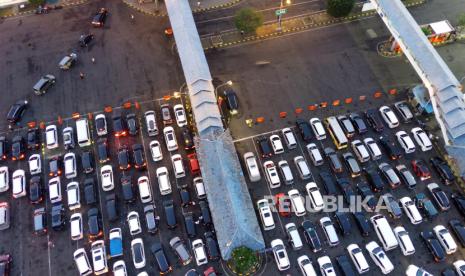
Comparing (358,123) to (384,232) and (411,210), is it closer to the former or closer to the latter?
(411,210)

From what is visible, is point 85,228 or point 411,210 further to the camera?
point 85,228

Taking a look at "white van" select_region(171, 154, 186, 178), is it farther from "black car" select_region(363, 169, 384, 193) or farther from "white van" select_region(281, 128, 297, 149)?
"black car" select_region(363, 169, 384, 193)

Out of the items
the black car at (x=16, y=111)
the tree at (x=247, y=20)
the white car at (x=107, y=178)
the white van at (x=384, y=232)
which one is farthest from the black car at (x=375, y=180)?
the black car at (x=16, y=111)

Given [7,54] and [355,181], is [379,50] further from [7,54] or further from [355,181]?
[7,54]

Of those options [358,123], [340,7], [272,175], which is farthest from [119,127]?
[340,7]

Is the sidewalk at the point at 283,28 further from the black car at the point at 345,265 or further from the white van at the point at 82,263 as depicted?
the black car at the point at 345,265

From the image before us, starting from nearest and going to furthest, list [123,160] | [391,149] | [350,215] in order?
[350,215] → [123,160] → [391,149]

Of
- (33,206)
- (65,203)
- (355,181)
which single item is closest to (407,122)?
(355,181)
